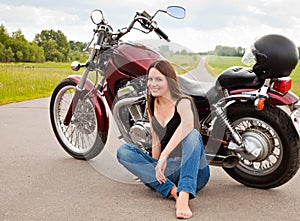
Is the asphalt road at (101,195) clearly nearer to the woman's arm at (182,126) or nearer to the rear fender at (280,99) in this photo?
the woman's arm at (182,126)

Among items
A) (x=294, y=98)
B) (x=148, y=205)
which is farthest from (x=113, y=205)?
(x=294, y=98)

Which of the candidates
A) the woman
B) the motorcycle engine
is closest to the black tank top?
the woman

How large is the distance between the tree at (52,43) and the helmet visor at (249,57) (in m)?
29.1

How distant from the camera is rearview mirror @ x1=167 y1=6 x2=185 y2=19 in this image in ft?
12.7

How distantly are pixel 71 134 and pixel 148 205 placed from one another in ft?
5.81

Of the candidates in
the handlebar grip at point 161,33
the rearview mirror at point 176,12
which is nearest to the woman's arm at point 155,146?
the handlebar grip at point 161,33

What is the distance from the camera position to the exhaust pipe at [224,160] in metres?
3.56

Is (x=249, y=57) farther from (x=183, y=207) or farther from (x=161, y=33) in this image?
(x=183, y=207)

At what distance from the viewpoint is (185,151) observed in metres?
3.34

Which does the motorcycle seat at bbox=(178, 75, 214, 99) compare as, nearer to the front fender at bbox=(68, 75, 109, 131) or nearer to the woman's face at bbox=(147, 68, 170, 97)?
the woman's face at bbox=(147, 68, 170, 97)

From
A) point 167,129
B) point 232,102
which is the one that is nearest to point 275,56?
point 232,102

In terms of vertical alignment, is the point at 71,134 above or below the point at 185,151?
below

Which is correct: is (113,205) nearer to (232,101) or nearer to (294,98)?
(232,101)

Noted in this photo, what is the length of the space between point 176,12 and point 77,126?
5.27 feet
